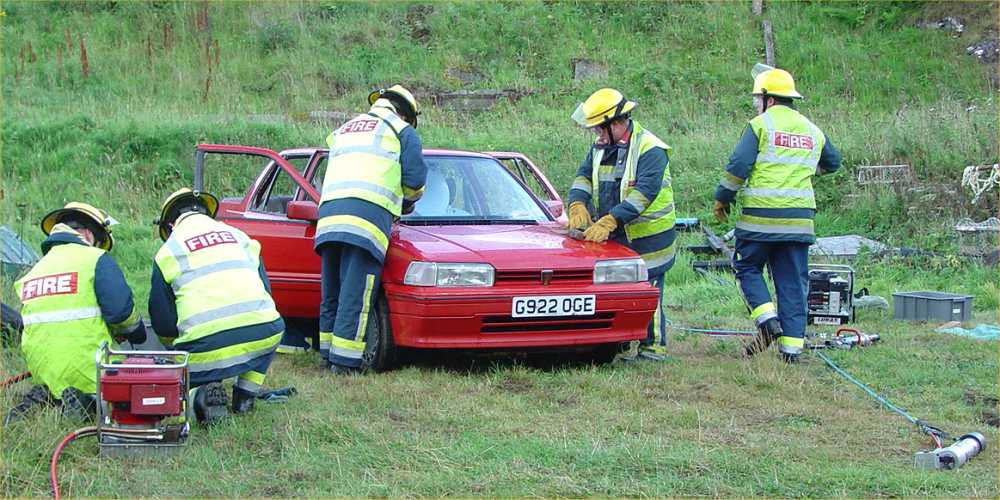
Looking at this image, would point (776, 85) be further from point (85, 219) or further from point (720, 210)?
point (85, 219)

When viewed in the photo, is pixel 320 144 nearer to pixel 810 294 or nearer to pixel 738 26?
pixel 810 294

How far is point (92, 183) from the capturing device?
14750 millimetres

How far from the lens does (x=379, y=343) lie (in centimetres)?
664

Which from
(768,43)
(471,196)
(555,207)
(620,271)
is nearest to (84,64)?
(768,43)

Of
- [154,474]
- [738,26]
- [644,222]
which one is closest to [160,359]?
[154,474]

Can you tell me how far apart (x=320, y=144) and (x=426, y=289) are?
9550mm

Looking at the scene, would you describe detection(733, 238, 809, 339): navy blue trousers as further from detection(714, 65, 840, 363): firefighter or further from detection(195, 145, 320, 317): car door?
detection(195, 145, 320, 317): car door

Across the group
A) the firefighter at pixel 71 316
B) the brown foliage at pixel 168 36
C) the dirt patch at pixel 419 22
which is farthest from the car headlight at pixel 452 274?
the brown foliage at pixel 168 36

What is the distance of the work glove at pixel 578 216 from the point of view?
7.40 m

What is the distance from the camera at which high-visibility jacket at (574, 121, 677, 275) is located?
729 cm

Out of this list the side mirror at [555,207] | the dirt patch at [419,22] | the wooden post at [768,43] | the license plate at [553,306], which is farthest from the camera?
the dirt patch at [419,22]

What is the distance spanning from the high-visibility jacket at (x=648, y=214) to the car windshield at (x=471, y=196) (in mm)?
571

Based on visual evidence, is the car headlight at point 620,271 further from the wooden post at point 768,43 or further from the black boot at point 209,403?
the wooden post at point 768,43

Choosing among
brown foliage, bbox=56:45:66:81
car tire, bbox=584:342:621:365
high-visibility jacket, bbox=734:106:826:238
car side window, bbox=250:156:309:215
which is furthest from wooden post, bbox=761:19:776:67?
car tire, bbox=584:342:621:365
